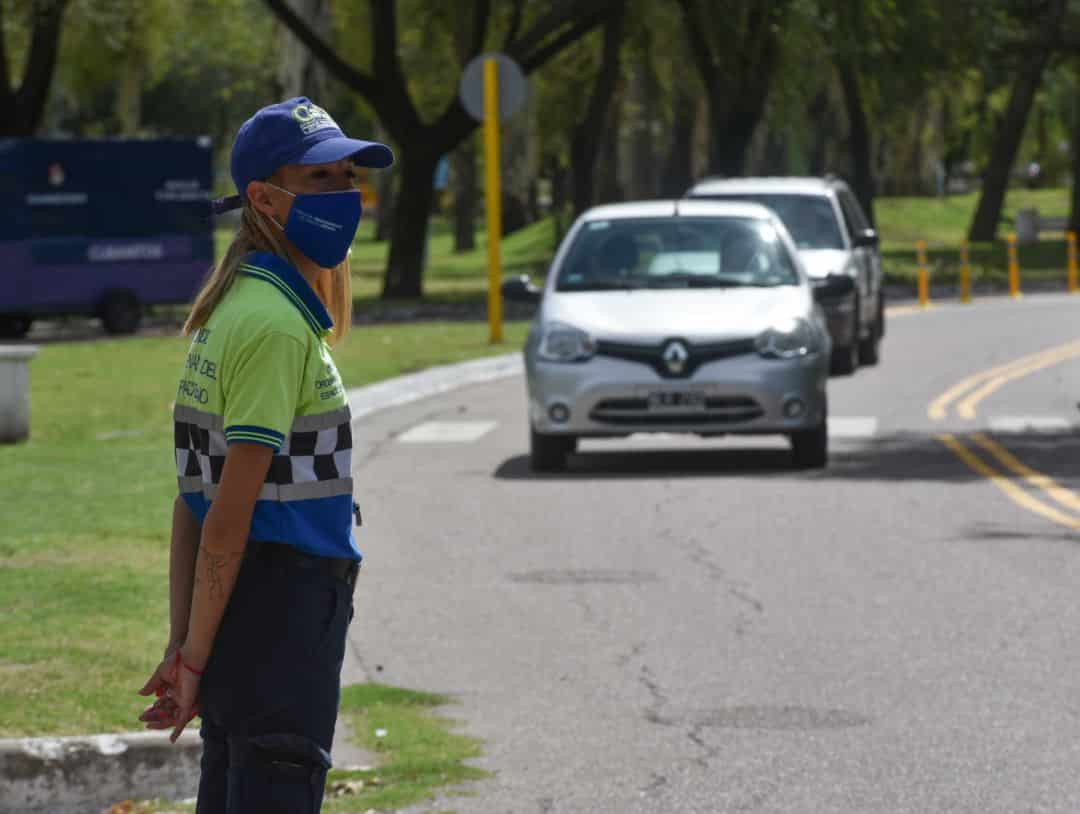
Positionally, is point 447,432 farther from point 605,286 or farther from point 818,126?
point 818,126

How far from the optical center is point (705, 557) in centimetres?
1245

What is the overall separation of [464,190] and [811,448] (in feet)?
173

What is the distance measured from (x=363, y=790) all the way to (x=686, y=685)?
76.9 inches

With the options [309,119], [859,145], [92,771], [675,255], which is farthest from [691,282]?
[859,145]

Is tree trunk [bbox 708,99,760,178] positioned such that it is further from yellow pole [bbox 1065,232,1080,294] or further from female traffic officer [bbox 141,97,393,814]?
female traffic officer [bbox 141,97,393,814]

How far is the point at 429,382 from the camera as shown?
24156mm

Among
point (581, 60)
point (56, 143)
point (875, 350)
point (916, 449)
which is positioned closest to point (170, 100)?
point (581, 60)

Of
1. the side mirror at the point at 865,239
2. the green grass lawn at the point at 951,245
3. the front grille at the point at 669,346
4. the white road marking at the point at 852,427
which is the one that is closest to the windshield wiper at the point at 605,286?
the front grille at the point at 669,346

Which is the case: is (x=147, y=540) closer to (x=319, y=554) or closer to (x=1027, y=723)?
(x=1027, y=723)

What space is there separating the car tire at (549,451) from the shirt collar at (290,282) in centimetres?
1179

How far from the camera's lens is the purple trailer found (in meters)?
32.2

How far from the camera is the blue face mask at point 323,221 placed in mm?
4461

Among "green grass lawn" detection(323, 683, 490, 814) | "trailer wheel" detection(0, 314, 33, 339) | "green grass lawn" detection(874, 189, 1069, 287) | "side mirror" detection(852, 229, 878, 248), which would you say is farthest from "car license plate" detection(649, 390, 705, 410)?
"green grass lawn" detection(874, 189, 1069, 287)

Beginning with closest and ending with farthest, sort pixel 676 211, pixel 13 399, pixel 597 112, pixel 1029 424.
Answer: pixel 676 211 < pixel 13 399 < pixel 1029 424 < pixel 597 112
